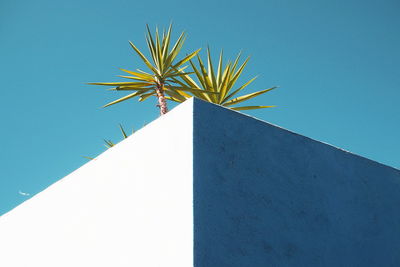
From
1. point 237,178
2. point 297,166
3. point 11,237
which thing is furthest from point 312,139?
point 11,237

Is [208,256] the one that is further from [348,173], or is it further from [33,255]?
[33,255]

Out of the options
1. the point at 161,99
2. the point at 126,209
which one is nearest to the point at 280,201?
the point at 126,209

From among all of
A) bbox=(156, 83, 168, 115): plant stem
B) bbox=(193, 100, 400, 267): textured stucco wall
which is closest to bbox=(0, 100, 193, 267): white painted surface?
bbox=(193, 100, 400, 267): textured stucco wall

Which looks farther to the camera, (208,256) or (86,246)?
(86,246)

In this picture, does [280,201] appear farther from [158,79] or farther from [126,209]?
[158,79]

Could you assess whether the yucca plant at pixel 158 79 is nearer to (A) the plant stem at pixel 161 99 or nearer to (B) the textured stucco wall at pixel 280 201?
(A) the plant stem at pixel 161 99

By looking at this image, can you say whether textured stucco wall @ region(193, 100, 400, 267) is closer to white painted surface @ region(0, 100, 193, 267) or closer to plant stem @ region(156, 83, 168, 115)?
white painted surface @ region(0, 100, 193, 267)

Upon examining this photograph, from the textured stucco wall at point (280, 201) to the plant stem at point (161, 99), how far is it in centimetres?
425

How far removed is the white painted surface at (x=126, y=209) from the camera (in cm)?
196

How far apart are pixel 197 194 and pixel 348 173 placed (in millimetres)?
1183

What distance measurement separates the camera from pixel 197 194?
6.29 ft

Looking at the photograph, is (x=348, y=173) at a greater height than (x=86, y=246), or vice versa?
(x=348, y=173)

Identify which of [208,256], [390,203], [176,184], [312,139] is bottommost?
[208,256]

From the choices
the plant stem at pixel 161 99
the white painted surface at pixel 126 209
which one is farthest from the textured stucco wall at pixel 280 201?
the plant stem at pixel 161 99
